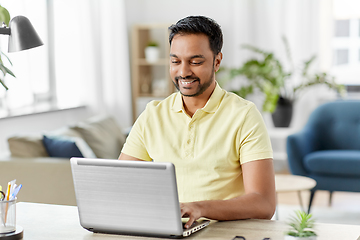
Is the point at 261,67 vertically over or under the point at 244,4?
under

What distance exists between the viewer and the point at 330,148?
4.11 metres

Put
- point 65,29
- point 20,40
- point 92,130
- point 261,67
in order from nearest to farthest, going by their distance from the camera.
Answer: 1. point 20,40
2. point 92,130
3. point 65,29
4. point 261,67

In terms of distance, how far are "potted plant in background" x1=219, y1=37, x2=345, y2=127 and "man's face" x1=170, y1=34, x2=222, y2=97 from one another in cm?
350

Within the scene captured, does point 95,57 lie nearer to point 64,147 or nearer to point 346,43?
point 64,147

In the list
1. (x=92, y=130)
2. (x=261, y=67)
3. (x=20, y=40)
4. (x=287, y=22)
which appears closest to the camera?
(x=20, y=40)

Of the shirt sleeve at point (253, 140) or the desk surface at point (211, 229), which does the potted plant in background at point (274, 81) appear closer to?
the shirt sleeve at point (253, 140)

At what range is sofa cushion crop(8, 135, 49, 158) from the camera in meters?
2.74

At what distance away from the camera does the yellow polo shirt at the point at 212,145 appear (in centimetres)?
151

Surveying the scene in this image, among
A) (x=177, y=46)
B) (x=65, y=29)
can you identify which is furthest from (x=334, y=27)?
(x=177, y=46)

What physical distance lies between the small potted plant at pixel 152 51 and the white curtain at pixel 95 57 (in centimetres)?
30

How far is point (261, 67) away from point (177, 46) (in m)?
3.67

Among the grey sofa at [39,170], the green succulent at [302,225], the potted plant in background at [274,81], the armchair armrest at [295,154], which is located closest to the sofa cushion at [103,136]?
the grey sofa at [39,170]

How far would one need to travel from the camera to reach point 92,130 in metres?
3.50

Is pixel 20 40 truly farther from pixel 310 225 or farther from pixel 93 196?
pixel 310 225
